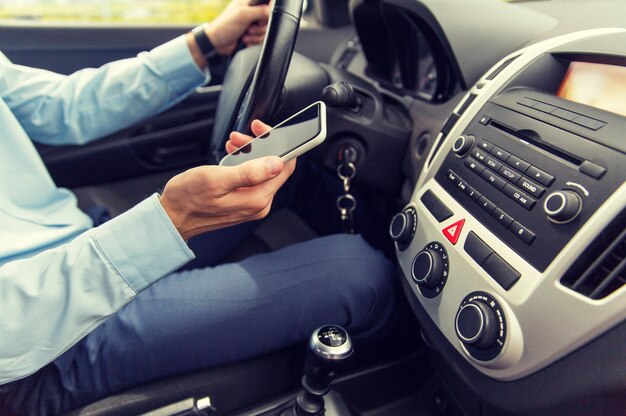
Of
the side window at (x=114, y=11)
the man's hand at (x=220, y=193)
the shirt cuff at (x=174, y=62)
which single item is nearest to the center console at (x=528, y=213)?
the man's hand at (x=220, y=193)

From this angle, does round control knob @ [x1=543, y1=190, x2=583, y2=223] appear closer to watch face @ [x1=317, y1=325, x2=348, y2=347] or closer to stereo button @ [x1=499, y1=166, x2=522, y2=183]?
stereo button @ [x1=499, y1=166, x2=522, y2=183]

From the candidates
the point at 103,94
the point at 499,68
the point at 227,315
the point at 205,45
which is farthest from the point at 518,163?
the point at 103,94

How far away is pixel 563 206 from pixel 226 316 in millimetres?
446

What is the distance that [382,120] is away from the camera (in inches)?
37.4

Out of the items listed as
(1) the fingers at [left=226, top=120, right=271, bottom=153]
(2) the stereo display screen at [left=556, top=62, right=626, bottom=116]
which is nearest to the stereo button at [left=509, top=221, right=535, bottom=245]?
(2) the stereo display screen at [left=556, top=62, right=626, bottom=116]

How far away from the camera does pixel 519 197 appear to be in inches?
22.8

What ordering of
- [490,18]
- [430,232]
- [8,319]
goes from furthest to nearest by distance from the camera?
1. [490,18]
2. [430,232]
3. [8,319]

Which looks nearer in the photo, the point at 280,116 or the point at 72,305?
the point at 72,305

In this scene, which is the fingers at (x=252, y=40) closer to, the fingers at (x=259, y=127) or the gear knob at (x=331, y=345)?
the fingers at (x=259, y=127)

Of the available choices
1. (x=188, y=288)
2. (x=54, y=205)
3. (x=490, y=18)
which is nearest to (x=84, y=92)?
(x=54, y=205)

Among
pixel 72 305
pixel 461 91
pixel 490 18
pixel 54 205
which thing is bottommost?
pixel 54 205

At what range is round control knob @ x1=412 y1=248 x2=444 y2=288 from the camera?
0.62 m

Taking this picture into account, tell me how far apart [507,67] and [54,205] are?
2.62 ft

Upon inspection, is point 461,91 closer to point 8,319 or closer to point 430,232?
point 430,232
